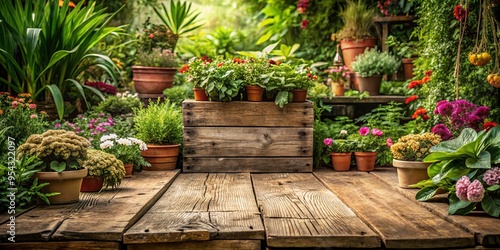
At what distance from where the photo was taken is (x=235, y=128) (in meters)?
4.64

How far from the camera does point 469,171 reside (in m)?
3.15

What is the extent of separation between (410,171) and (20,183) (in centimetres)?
236

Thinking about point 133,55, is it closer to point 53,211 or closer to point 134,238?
point 53,211

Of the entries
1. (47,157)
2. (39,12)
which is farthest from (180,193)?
(39,12)

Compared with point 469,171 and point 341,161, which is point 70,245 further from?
point 341,161

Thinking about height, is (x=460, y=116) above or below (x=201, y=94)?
below

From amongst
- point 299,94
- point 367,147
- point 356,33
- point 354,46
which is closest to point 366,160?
point 367,147

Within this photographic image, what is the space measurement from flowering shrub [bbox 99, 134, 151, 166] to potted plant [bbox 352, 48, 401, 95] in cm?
270

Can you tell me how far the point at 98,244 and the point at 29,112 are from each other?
6.90ft

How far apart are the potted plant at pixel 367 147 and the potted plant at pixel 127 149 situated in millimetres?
1700

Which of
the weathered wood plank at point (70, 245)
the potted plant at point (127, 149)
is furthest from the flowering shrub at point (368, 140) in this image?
the weathered wood plank at point (70, 245)

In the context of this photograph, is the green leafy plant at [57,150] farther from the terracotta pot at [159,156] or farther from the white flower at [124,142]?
the terracotta pot at [159,156]

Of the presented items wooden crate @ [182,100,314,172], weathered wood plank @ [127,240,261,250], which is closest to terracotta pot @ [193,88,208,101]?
wooden crate @ [182,100,314,172]

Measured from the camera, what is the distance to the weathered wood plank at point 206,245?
2.58 metres
